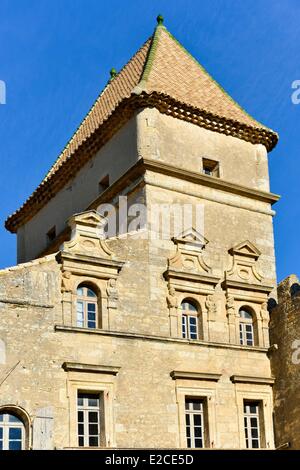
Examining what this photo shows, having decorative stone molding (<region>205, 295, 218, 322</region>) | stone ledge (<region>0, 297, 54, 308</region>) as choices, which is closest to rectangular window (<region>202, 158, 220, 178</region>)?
decorative stone molding (<region>205, 295, 218, 322</region>)

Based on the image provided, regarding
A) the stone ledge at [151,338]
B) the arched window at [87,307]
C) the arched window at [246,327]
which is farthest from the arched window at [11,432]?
the arched window at [246,327]

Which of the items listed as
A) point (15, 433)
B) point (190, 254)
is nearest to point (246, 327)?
point (190, 254)

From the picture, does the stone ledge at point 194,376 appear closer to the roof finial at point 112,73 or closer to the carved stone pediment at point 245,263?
the carved stone pediment at point 245,263

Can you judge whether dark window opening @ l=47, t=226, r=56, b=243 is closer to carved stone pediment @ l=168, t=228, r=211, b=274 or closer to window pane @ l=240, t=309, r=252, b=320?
carved stone pediment @ l=168, t=228, r=211, b=274

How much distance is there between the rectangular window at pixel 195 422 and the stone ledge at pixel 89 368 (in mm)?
2363

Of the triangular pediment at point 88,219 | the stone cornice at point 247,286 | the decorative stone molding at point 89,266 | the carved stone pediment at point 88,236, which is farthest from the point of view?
the stone cornice at point 247,286

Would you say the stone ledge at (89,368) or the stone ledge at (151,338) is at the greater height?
the stone ledge at (151,338)

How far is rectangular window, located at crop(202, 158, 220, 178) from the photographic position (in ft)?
82.7

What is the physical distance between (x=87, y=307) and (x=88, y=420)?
109 inches

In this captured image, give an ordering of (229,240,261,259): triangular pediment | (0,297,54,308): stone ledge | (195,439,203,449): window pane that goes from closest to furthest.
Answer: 1. (0,297,54,308): stone ledge
2. (195,439,203,449): window pane
3. (229,240,261,259): triangular pediment

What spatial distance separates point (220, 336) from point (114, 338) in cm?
328

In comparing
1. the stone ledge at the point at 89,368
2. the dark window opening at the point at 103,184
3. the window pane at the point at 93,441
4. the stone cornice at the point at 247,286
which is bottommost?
the window pane at the point at 93,441

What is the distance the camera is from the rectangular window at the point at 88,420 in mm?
20500

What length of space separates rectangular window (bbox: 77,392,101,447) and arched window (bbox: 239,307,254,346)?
16.2ft
